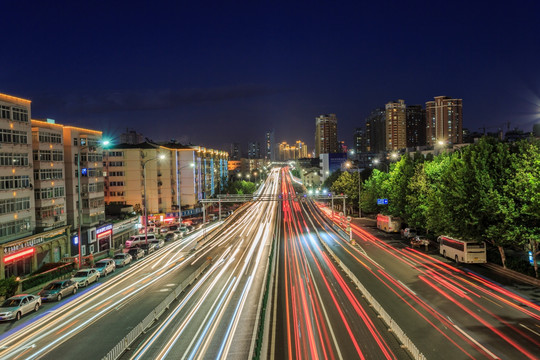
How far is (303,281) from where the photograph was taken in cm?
2716

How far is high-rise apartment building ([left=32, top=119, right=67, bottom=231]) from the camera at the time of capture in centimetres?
3516

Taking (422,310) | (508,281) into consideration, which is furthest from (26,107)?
(508,281)

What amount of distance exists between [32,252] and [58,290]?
8.96 metres

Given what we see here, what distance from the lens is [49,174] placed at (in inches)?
1447

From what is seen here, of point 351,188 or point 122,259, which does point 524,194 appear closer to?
point 122,259

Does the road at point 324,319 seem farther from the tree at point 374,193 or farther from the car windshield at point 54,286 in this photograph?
the tree at point 374,193

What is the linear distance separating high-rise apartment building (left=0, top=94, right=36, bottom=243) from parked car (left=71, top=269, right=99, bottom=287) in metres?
6.30

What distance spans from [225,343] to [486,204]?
867 inches

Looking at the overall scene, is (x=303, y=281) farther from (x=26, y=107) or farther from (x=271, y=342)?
(x=26, y=107)

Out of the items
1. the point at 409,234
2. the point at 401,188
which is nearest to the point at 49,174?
the point at 401,188

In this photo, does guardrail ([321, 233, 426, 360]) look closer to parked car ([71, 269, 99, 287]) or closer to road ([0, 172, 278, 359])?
road ([0, 172, 278, 359])

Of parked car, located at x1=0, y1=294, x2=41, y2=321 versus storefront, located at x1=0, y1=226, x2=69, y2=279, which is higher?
storefront, located at x1=0, y1=226, x2=69, y2=279

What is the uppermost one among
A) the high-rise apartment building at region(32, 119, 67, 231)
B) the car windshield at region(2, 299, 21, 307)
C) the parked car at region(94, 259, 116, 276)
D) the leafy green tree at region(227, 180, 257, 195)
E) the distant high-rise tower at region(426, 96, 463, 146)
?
the distant high-rise tower at region(426, 96, 463, 146)

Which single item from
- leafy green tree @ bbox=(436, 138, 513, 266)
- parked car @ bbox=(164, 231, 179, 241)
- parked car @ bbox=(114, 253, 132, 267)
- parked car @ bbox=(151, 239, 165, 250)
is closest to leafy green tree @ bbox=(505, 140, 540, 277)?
leafy green tree @ bbox=(436, 138, 513, 266)
